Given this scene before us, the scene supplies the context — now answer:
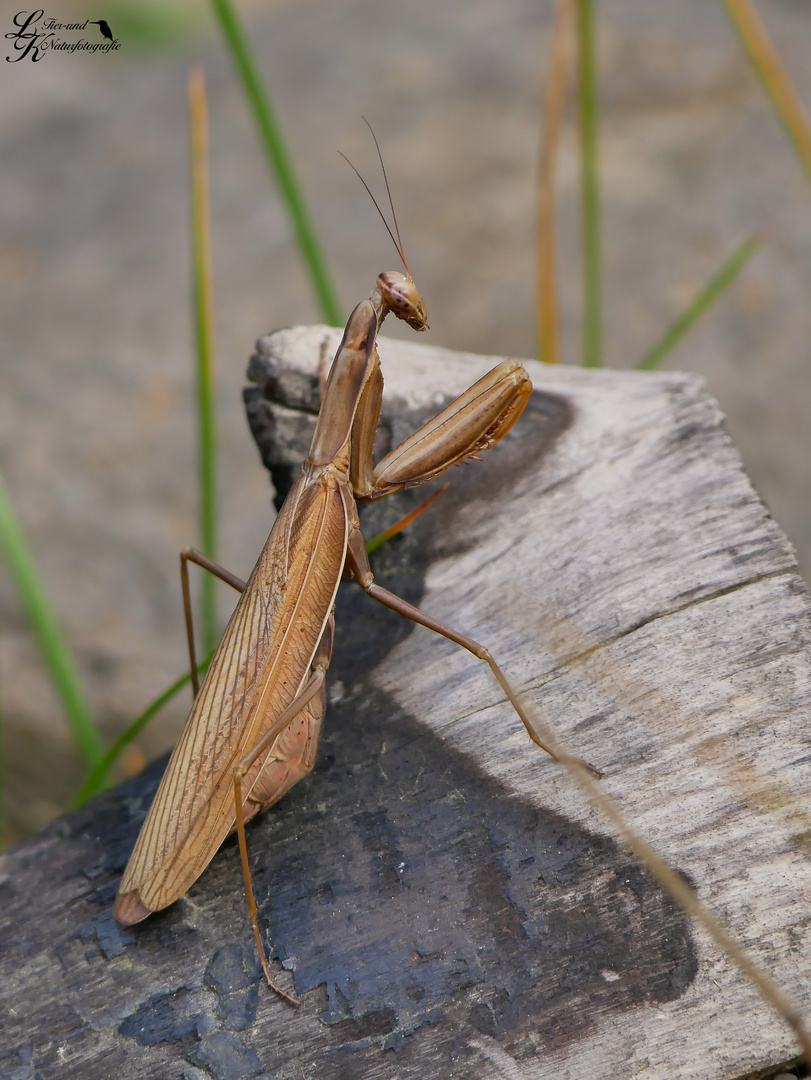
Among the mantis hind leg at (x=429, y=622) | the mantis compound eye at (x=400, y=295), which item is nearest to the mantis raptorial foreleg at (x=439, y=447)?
the mantis hind leg at (x=429, y=622)

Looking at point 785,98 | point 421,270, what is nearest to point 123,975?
point 785,98

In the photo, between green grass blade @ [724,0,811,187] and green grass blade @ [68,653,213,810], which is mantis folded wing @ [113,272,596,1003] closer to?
green grass blade @ [68,653,213,810]

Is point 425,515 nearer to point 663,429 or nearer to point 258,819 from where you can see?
point 663,429

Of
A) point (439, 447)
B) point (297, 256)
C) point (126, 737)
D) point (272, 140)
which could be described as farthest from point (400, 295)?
point (297, 256)

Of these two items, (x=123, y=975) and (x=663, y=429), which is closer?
(x=123, y=975)

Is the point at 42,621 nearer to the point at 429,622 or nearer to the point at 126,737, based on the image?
the point at 126,737

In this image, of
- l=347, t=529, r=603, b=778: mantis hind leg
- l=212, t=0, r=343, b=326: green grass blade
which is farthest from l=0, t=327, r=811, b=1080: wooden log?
l=212, t=0, r=343, b=326: green grass blade

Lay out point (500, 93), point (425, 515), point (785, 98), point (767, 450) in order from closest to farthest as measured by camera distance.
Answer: point (785, 98)
point (425, 515)
point (767, 450)
point (500, 93)
